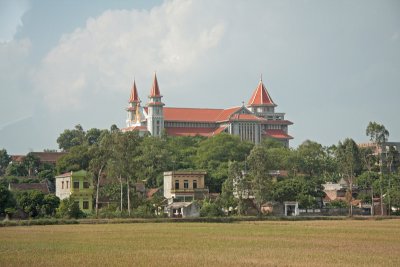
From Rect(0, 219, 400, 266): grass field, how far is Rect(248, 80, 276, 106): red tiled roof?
426 feet

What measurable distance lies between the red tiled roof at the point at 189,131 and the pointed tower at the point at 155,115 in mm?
1937

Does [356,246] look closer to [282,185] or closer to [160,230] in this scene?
[160,230]

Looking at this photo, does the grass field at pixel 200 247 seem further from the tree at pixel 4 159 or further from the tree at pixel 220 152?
the tree at pixel 4 159

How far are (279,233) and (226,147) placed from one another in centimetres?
8167

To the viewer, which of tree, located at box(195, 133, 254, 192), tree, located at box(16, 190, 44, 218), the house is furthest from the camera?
tree, located at box(195, 133, 254, 192)

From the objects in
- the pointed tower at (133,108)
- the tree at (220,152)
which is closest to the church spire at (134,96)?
Result: the pointed tower at (133,108)

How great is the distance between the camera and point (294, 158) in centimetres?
12700

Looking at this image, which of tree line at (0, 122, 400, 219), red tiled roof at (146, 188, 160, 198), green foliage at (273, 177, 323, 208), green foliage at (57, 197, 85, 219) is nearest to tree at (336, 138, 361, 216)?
tree line at (0, 122, 400, 219)

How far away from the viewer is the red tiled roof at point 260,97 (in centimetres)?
18688

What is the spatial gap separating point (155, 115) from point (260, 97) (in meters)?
29.8

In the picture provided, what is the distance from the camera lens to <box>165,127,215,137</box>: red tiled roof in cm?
16655

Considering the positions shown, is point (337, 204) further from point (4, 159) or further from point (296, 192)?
point (4, 159)

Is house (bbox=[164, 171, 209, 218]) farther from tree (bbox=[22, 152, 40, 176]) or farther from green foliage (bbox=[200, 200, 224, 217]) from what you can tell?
tree (bbox=[22, 152, 40, 176])

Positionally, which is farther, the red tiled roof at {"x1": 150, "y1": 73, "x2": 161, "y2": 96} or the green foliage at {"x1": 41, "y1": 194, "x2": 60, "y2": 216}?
the red tiled roof at {"x1": 150, "y1": 73, "x2": 161, "y2": 96}
